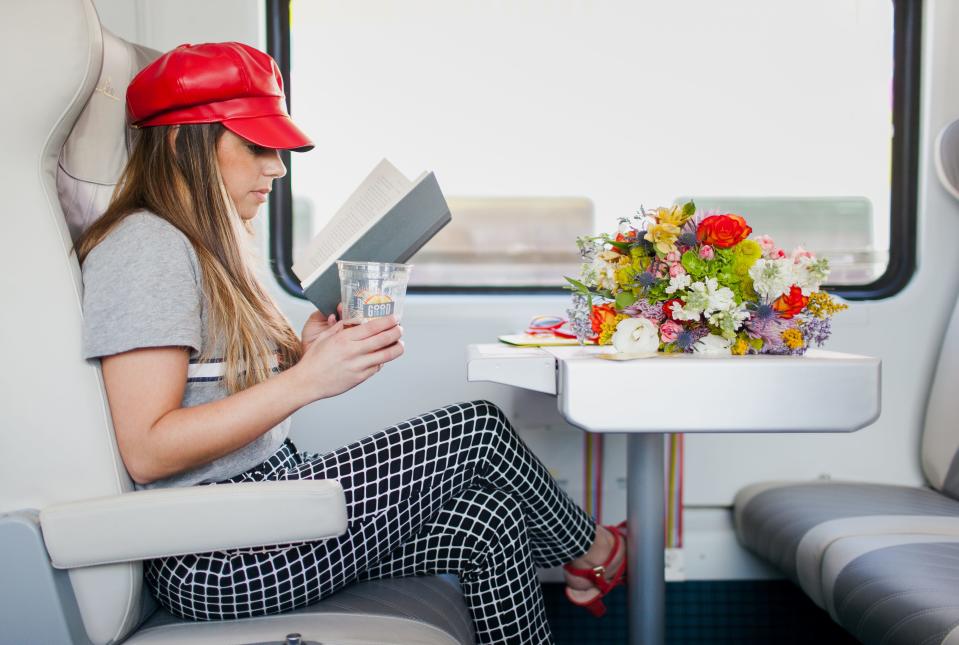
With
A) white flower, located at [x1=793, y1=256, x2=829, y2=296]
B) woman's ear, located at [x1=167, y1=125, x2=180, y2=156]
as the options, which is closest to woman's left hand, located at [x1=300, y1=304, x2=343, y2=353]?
woman's ear, located at [x1=167, y1=125, x2=180, y2=156]

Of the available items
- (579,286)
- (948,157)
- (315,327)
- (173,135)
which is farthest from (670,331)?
(948,157)

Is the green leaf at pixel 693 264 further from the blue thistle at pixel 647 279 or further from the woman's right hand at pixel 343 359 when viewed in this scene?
the woman's right hand at pixel 343 359

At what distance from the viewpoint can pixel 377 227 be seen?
4.29ft

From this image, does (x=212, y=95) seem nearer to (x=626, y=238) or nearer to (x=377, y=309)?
(x=377, y=309)

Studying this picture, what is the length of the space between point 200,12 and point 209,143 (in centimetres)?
110

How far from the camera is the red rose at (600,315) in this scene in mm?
1605

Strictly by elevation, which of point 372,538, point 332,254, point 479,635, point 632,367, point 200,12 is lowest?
point 479,635

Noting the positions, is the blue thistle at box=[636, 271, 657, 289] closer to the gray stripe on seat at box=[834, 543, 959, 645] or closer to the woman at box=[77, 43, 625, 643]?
the woman at box=[77, 43, 625, 643]

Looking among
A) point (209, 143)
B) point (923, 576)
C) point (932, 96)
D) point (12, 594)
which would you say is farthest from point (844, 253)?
point (12, 594)

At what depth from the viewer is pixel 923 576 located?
148cm

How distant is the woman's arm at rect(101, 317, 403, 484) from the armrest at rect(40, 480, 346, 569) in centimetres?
11

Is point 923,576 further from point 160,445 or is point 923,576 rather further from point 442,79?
point 442,79

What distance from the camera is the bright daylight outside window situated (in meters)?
2.41

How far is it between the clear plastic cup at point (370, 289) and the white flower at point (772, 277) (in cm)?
67
